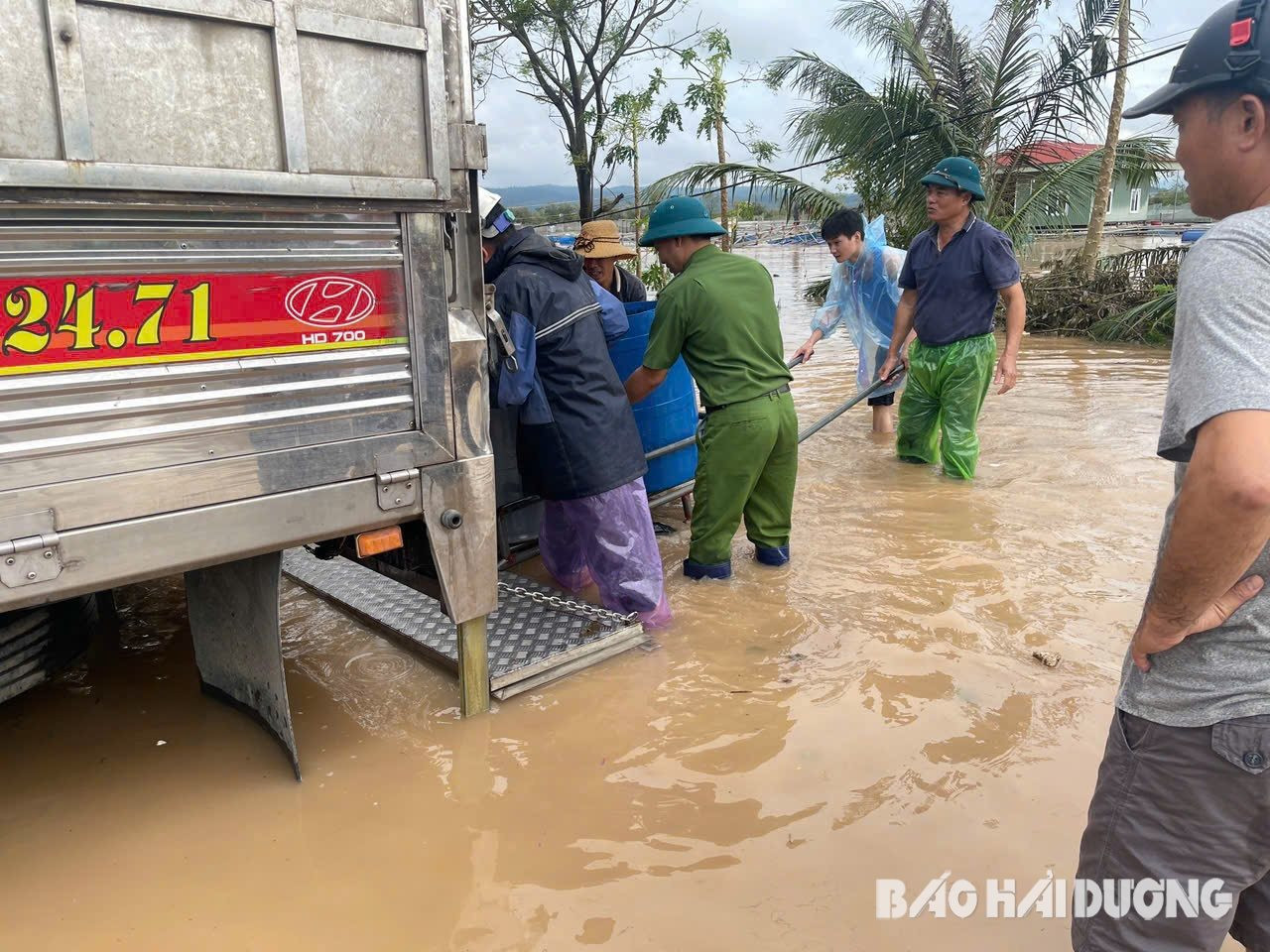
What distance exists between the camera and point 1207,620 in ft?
4.54

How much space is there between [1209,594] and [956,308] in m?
4.30

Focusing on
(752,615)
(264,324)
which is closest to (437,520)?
(264,324)

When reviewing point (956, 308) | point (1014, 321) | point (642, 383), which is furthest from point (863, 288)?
point (642, 383)

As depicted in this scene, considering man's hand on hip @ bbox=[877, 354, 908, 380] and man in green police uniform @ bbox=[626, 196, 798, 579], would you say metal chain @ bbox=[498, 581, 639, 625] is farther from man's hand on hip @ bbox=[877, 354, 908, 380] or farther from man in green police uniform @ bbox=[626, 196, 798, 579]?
man's hand on hip @ bbox=[877, 354, 908, 380]

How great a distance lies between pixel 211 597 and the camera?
2.95 m

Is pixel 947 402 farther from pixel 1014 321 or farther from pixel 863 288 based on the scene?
pixel 863 288

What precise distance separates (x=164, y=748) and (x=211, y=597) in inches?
Answer: 19.0

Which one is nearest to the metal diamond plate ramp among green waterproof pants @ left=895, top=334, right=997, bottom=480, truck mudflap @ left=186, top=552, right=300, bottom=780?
truck mudflap @ left=186, top=552, right=300, bottom=780

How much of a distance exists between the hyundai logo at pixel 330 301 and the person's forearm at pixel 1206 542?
1.90 metres

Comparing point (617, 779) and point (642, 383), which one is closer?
point (617, 779)

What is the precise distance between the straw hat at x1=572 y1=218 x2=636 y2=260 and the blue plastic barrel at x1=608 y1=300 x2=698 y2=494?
297 millimetres

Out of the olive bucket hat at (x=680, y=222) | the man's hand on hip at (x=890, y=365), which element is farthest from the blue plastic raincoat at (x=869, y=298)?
the olive bucket hat at (x=680, y=222)

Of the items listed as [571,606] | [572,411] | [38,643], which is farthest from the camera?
[571,606]

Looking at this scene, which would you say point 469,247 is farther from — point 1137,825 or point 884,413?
point 884,413
